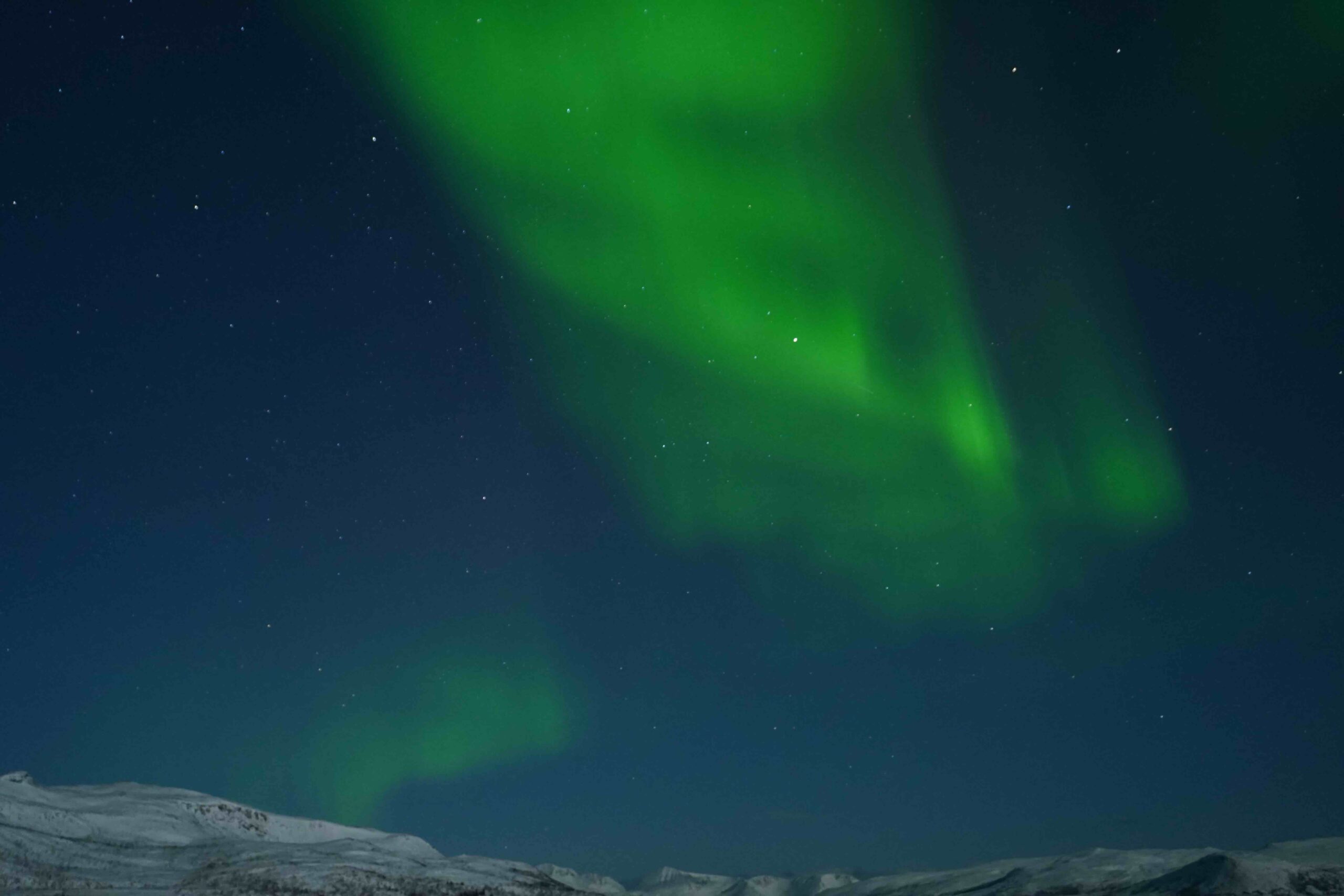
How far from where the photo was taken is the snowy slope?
3338cm

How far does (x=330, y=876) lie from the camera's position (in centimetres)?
3572

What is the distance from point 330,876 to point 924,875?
109 metres

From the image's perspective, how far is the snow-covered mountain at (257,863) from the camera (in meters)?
33.9

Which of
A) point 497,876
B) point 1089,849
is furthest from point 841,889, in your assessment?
point 497,876

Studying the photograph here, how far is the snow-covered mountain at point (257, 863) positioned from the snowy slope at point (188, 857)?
0.10 m

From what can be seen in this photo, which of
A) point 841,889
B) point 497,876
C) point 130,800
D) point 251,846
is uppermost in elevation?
point 130,800

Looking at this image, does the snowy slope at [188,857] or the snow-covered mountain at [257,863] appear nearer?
the snowy slope at [188,857]

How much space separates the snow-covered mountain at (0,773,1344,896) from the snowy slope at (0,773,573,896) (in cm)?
10

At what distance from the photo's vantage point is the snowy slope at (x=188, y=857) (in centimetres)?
3338

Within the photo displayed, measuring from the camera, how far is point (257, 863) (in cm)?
3706

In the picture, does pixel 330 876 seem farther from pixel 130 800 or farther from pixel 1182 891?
pixel 1182 891

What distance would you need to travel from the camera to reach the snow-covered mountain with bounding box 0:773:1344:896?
3391 centimetres

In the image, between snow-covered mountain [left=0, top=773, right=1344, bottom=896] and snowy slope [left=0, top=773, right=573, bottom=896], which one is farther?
snow-covered mountain [left=0, top=773, right=1344, bottom=896]

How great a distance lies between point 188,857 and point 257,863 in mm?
6135
